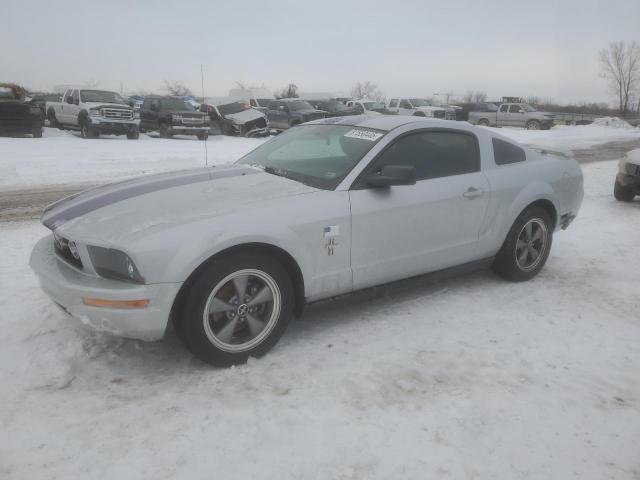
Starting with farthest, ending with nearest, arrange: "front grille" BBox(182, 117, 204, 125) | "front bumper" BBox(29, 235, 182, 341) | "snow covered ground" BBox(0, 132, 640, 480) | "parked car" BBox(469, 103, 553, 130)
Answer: "parked car" BBox(469, 103, 553, 130) → "front grille" BBox(182, 117, 204, 125) → "front bumper" BBox(29, 235, 182, 341) → "snow covered ground" BBox(0, 132, 640, 480)

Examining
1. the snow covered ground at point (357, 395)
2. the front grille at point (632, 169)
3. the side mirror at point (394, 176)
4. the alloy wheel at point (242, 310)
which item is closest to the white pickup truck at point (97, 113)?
the snow covered ground at point (357, 395)

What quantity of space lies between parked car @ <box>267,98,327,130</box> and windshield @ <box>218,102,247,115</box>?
1421mm

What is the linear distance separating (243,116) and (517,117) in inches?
656

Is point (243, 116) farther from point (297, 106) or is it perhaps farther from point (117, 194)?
point (117, 194)

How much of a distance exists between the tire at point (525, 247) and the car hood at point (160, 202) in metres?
2.09

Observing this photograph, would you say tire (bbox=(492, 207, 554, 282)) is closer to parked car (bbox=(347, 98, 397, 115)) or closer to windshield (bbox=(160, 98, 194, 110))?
windshield (bbox=(160, 98, 194, 110))

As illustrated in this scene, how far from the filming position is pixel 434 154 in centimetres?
411

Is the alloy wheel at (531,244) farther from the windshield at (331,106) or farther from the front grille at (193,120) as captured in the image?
the windshield at (331,106)

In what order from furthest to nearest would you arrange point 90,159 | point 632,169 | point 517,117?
point 517,117, point 90,159, point 632,169

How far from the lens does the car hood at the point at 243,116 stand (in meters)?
21.4

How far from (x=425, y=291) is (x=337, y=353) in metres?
1.40

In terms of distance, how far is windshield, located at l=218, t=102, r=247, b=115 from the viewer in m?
21.8

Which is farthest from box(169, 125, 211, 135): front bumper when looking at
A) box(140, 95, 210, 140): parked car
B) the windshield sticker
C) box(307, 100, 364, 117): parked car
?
the windshield sticker

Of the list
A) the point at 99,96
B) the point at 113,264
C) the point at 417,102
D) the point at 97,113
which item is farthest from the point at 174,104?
the point at 113,264
